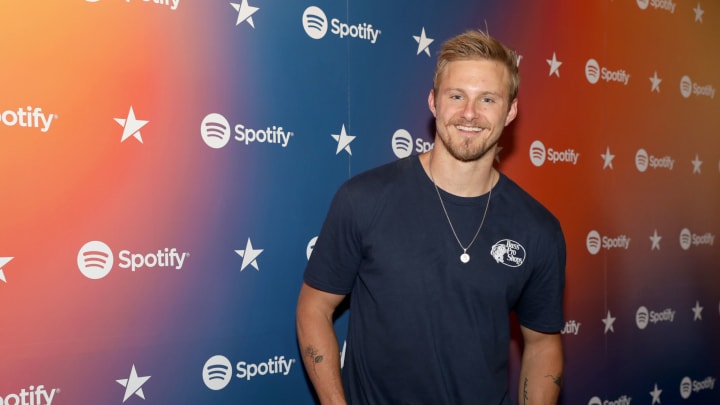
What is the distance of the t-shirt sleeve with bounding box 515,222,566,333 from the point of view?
211 cm

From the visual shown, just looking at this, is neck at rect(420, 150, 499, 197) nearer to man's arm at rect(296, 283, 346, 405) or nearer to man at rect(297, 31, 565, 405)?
man at rect(297, 31, 565, 405)

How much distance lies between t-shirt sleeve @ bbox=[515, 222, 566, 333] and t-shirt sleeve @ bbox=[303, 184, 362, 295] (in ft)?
1.93

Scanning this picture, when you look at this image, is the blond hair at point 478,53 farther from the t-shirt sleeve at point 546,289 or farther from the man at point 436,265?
the t-shirt sleeve at point 546,289

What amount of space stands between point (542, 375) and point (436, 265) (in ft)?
1.83

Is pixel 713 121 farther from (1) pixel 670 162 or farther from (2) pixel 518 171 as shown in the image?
(2) pixel 518 171

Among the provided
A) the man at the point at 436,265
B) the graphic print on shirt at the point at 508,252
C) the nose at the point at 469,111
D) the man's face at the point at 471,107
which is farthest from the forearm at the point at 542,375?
the nose at the point at 469,111

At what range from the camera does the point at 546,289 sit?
213 cm

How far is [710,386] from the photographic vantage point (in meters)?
3.84

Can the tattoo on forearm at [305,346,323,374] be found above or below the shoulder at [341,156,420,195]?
below

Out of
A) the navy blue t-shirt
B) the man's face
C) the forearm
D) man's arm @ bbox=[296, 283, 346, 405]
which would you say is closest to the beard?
the man's face

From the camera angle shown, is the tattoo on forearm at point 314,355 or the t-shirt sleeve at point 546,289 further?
the t-shirt sleeve at point 546,289

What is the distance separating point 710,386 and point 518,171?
6.43ft

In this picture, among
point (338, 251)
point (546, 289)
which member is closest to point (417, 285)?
→ point (338, 251)

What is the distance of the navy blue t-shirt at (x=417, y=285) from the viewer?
194cm
